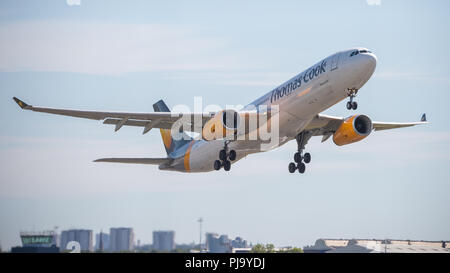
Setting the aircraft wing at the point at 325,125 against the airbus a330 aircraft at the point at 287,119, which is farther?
the aircraft wing at the point at 325,125

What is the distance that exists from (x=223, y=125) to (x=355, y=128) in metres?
8.36

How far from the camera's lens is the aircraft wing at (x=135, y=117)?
37.6 meters

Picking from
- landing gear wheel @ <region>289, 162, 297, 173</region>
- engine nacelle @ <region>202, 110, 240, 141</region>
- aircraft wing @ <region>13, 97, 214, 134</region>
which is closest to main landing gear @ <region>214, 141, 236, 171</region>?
aircraft wing @ <region>13, 97, 214, 134</region>

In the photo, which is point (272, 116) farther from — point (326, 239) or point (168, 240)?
point (326, 239)

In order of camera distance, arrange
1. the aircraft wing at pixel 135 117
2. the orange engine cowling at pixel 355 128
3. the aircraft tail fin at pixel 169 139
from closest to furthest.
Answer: the aircraft wing at pixel 135 117, the orange engine cowling at pixel 355 128, the aircraft tail fin at pixel 169 139

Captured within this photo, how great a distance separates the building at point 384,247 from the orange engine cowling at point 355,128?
22.7 ft

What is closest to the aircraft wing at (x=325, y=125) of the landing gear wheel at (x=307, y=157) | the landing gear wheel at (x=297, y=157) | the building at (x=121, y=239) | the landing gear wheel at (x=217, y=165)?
the landing gear wheel at (x=307, y=157)

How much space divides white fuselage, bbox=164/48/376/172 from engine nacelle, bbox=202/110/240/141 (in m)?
2.08

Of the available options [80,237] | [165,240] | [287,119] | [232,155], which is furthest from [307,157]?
[80,237]

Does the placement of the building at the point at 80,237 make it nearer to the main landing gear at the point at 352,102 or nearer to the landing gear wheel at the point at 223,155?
the landing gear wheel at the point at 223,155

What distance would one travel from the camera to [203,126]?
1663 inches

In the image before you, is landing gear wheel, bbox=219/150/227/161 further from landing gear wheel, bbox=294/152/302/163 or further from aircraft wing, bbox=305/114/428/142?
aircraft wing, bbox=305/114/428/142
